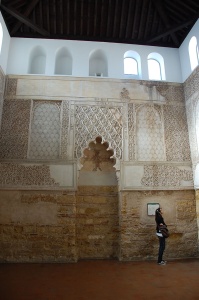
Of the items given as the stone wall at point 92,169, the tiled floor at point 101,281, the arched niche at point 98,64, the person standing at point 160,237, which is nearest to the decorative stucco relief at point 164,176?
the stone wall at point 92,169

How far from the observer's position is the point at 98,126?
6.33 m

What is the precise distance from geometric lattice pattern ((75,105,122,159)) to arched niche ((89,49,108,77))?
55.7 inches

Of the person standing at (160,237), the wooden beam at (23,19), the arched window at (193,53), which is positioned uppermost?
the wooden beam at (23,19)

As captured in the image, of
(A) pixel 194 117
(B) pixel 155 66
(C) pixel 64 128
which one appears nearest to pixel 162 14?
(B) pixel 155 66

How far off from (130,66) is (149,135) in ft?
7.96

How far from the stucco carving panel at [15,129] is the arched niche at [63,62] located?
5.11 feet

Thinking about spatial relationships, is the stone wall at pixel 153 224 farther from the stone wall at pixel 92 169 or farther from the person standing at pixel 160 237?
the person standing at pixel 160 237

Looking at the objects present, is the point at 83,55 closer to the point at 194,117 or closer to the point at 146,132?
the point at 146,132

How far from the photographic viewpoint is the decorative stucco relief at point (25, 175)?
19.0ft

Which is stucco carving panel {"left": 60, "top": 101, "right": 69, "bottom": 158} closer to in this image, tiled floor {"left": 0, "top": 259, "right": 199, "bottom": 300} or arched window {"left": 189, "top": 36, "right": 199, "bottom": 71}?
tiled floor {"left": 0, "top": 259, "right": 199, "bottom": 300}

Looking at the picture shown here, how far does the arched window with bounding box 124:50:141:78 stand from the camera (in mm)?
7101

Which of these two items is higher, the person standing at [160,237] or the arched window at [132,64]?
the arched window at [132,64]

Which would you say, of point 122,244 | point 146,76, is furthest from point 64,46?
point 122,244

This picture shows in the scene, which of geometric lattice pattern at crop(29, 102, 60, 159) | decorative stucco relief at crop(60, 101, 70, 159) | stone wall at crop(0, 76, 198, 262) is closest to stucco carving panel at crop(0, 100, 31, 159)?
stone wall at crop(0, 76, 198, 262)
